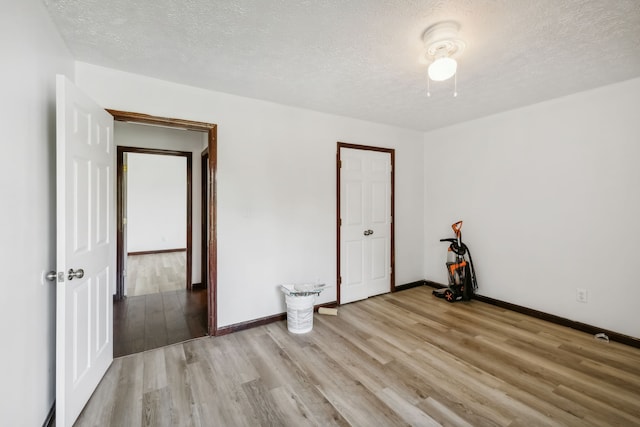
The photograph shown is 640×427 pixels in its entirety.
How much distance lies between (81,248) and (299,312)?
1912mm

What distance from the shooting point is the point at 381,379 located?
7.14 ft

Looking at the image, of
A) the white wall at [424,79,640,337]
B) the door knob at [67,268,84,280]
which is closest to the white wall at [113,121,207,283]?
the door knob at [67,268,84,280]

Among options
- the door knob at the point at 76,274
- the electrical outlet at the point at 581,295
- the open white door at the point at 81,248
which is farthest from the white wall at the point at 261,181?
the electrical outlet at the point at 581,295

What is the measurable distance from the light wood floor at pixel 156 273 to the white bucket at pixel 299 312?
8.13 feet

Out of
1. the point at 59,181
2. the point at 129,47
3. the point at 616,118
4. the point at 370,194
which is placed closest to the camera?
the point at 59,181

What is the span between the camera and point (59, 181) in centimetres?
161

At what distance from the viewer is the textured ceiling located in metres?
1.65

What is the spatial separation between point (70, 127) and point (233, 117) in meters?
1.49

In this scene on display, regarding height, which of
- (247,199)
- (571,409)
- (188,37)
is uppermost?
(188,37)

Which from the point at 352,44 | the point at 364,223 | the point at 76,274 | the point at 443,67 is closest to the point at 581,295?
the point at 364,223

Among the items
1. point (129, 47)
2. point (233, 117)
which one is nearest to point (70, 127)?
point (129, 47)

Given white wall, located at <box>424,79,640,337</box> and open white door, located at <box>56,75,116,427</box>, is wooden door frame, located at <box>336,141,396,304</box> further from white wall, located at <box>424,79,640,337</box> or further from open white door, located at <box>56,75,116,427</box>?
open white door, located at <box>56,75,116,427</box>

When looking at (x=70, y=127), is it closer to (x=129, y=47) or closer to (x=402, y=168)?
(x=129, y=47)

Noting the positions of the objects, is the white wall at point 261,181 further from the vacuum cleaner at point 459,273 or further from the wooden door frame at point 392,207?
the vacuum cleaner at point 459,273
